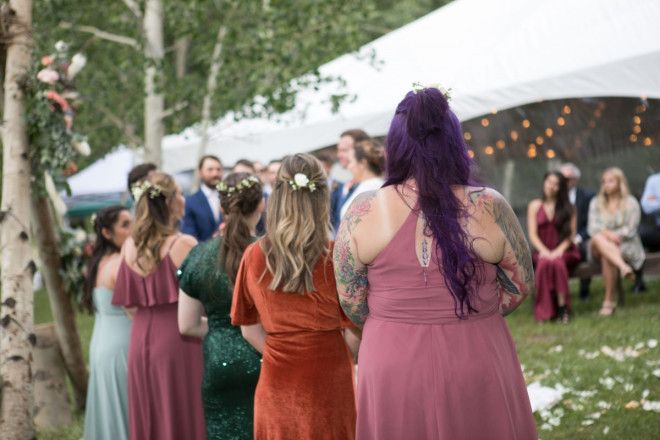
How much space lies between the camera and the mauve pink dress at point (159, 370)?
4352 mm

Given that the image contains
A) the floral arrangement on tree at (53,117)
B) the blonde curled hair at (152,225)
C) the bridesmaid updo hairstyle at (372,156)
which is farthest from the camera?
the bridesmaid updo hairstyle at (372,156)

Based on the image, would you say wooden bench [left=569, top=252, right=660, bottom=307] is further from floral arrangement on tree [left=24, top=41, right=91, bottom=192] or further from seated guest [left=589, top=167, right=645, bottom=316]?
floral arrangement on tree [left=24, top=41, right=91, bottom=192]

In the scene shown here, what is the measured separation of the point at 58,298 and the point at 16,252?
158cm

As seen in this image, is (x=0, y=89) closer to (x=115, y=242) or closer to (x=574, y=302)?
(x=115, y=242)

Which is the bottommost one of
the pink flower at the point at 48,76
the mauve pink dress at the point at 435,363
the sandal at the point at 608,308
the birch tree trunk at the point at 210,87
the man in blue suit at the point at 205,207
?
the sandal at the point at 608,308

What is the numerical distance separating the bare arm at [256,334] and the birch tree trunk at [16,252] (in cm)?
207

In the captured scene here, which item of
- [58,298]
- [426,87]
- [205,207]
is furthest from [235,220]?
[205,207]

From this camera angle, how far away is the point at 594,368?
612 centimetres

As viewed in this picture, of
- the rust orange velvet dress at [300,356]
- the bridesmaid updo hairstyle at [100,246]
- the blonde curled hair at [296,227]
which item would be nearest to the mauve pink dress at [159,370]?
the bridesmaid updo hairstyle at [100,246]

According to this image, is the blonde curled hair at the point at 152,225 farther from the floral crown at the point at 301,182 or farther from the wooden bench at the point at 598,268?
the wooden bench at the point at 598,268

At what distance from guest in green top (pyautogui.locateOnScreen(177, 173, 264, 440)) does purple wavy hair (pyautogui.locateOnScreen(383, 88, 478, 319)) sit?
120 cm

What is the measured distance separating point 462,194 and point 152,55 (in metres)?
9.85

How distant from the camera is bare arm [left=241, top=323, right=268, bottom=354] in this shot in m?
3.47

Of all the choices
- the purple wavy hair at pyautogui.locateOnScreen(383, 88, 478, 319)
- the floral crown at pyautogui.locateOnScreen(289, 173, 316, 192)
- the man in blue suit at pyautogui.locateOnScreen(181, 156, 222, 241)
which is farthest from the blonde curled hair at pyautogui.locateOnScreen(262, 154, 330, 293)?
the man in blue suit at pyautogui.locateOnScreen(181, 156, 222, 241)
